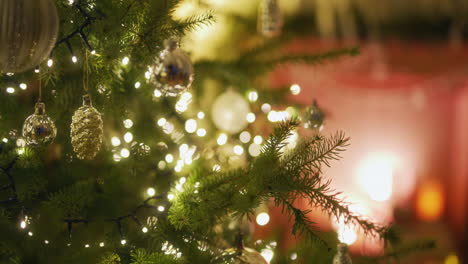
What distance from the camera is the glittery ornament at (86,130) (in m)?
0.69

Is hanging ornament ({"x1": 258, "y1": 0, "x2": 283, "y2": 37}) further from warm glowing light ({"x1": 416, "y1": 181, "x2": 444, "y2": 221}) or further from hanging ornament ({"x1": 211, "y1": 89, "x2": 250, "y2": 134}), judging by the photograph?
warm glowing light ({"x1": 416, "y1": 181, "x2": 444, "y2": 221})

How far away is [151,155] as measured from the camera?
0.89 meters

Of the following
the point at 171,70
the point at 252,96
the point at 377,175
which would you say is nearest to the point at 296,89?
the point at 252,96

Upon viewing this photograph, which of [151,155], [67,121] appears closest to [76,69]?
[67,121]

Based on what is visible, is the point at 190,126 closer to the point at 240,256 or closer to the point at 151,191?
the point at 151,191

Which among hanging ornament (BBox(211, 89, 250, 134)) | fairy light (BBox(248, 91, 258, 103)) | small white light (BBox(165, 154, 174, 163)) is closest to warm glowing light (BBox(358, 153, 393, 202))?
hanging ornament (BBox(211, 89, 250, 134))

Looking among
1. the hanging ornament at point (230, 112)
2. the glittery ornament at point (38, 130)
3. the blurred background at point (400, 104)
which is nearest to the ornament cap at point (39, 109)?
the glittery ornament at point (38, 130)

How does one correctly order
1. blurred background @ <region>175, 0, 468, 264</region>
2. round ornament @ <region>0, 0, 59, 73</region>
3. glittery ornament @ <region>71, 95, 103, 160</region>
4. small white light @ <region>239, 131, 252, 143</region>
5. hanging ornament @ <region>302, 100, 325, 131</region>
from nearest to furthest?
round ornament @ <region>0, 0, 59, 73</region> < glittery ornament @ <region>71, 95, 103, 160</region> < hanging ornament @ <region>302, 100, 325, 131</region> < small white light @ <region>239, 131, 252, 143</region> < blurred background @ <region>175, 0, 468, 264</region>

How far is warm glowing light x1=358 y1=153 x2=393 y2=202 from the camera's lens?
342cm

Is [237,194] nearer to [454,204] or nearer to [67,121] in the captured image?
[67,121]

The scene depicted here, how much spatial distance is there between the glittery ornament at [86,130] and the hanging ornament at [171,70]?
4.1 inches

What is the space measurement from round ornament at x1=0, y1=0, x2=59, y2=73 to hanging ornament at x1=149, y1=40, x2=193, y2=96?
0.45ft

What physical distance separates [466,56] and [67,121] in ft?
10.5

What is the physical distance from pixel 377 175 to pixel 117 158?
2860 millimetres
